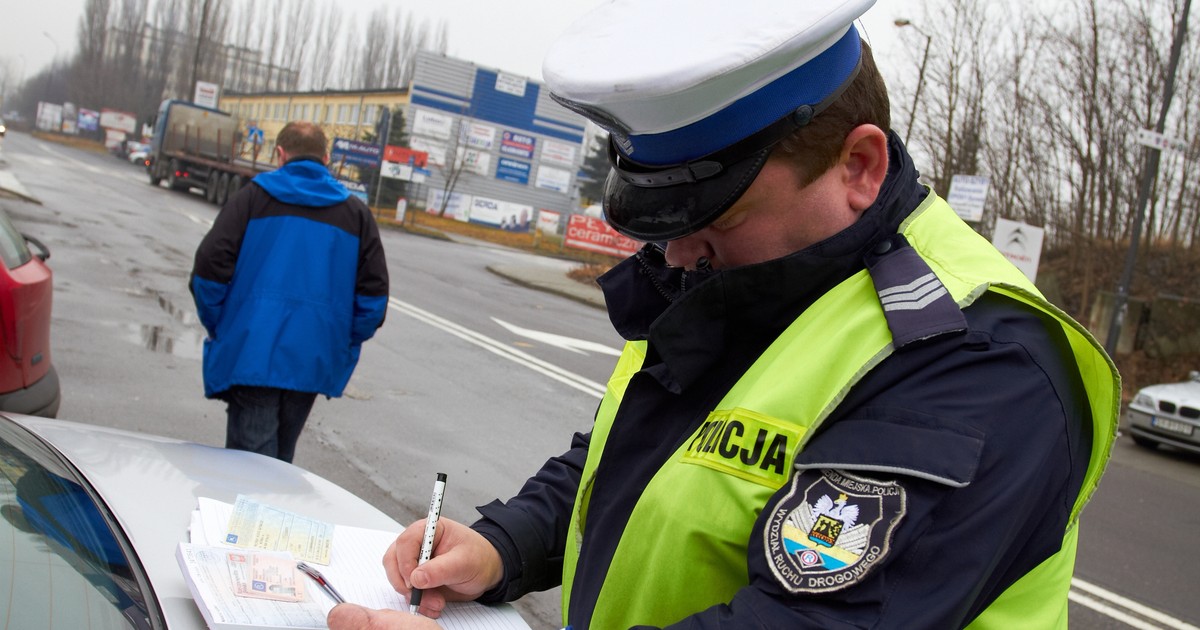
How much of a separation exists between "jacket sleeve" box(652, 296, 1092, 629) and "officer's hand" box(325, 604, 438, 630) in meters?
0.42

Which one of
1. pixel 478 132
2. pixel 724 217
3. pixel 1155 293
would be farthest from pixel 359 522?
pixel 478 132

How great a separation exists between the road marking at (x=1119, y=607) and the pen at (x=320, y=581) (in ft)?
15.1

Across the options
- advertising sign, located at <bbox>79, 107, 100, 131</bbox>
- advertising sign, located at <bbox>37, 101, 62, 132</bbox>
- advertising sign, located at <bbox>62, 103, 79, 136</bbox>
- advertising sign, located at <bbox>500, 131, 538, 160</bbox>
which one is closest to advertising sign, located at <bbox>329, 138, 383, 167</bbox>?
advertising sign, located at <bbox>500, 131, 538, 160</bbox>

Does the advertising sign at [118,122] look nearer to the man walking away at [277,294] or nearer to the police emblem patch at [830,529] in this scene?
the man walking away at [277,294]

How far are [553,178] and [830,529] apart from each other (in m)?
55.3

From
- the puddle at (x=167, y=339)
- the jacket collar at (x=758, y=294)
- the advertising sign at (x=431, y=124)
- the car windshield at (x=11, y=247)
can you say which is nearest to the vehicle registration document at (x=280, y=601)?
the jacket collar at (x=758, y=294)

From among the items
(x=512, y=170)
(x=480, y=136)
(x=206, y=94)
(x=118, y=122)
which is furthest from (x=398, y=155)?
(x=118, y=122)

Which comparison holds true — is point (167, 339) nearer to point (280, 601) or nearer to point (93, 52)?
point (280, 601)

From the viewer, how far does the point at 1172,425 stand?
11.1 meters

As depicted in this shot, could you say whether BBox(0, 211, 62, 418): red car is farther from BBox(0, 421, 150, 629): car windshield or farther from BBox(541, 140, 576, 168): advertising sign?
BBox(541, 140, 576, 168): advertising sign

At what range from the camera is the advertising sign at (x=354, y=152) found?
3650 centimetres

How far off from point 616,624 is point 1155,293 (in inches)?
807

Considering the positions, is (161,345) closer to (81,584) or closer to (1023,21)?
(81,584)

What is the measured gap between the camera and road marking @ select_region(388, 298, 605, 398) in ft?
32.8
